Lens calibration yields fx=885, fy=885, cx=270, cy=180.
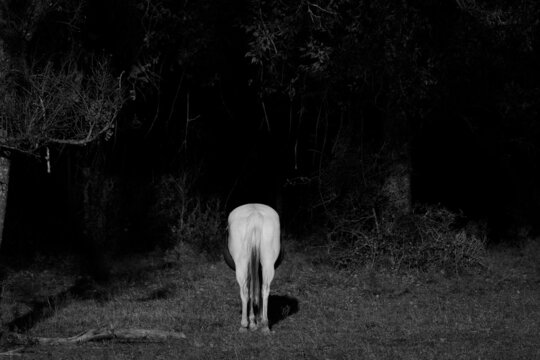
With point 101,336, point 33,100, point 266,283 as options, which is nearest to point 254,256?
point 266,283

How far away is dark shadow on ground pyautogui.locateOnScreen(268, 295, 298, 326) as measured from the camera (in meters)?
13.1

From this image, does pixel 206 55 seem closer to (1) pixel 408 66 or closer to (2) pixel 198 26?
(2) pixel 198 26

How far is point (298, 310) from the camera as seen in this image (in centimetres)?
1371

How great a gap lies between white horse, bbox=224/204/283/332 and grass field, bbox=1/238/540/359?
419mm

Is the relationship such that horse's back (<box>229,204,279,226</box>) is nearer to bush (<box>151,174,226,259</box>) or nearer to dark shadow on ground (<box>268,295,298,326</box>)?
dark shadow on ground (<box>268,295,298,326</box>)

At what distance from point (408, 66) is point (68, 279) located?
7631 mm

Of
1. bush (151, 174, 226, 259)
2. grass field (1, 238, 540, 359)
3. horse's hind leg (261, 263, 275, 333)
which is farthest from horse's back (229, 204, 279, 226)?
bush (151, 174, 226, 259)

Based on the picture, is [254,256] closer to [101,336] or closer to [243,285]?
[243,285]

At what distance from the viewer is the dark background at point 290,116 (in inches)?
611

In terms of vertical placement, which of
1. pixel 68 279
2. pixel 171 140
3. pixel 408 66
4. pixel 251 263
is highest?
pixel 408 66

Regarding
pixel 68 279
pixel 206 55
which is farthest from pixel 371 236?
pixel 68 279

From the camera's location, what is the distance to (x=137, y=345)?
34.4 feet

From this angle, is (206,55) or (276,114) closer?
(206,55)

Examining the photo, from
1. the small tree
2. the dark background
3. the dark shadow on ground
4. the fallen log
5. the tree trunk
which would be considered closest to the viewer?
the small tree
